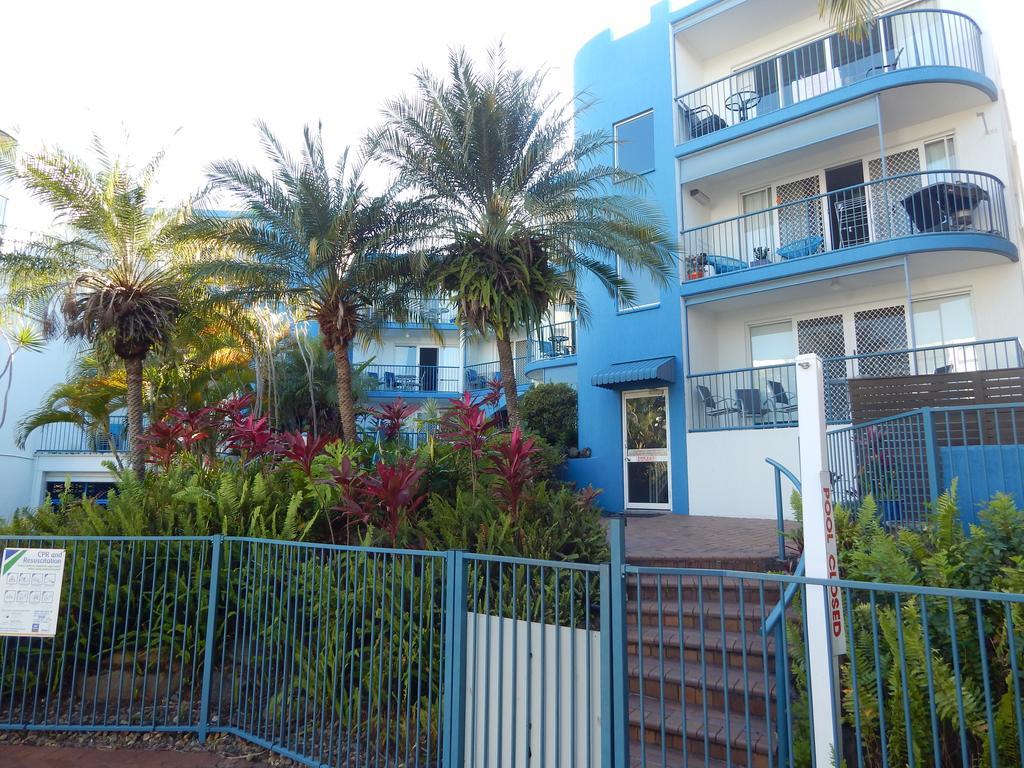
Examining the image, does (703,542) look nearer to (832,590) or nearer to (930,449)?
(930,449)

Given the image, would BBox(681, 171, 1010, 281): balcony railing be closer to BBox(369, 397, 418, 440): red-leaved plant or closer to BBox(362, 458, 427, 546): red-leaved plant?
BBox(369, 397, 418, 440): red-leaved plant

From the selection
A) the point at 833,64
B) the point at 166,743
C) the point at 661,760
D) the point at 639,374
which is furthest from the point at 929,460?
the point at 833,64

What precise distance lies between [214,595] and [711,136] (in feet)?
41.3

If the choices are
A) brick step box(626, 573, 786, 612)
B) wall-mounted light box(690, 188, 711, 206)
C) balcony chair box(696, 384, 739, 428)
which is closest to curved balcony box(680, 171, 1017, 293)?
wall-mounted light box(690, 188, 711, 206)

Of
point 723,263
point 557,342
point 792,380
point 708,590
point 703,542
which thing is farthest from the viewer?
point 557,342

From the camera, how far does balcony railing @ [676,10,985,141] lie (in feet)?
40.0

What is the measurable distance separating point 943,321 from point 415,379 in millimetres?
20153

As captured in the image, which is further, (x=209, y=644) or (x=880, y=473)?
(x=880, y=473)

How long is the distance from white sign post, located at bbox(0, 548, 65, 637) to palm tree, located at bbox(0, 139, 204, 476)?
558 centimetres

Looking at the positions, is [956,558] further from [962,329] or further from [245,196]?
[245,196]

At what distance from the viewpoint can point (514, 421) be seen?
10.9 metres

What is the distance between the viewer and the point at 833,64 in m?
13.6

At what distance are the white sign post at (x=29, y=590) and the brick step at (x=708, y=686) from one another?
4809mm

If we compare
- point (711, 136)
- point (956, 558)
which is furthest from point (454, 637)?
point (711, 136)
